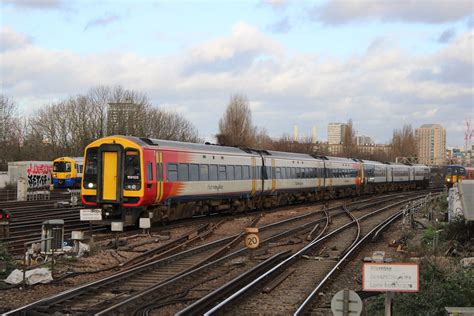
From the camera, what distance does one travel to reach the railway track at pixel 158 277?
927 cm

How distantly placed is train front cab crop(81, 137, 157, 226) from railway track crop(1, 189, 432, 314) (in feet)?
12.0

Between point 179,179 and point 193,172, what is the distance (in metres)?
1.22

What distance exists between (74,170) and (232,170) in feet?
89.2

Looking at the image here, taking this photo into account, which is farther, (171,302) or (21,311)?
(171,302)

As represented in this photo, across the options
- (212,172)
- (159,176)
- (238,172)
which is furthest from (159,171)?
(238,172)

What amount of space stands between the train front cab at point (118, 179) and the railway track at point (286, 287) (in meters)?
6.10

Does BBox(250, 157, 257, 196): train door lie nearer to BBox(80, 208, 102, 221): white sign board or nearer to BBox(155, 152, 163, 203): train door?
BBox(155, 152, 163, 203): train door

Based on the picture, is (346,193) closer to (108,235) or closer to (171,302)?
(108,235)

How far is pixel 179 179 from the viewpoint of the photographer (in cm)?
2170

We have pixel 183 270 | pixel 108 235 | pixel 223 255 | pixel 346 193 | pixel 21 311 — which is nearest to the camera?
pixel 21 311

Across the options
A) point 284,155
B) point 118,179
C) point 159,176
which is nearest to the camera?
point 118,179

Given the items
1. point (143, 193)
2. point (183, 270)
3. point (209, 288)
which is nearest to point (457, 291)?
point (209, 288)

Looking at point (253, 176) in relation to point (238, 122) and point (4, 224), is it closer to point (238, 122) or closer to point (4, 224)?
point (4, 224)

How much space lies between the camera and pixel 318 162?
40.0 m
